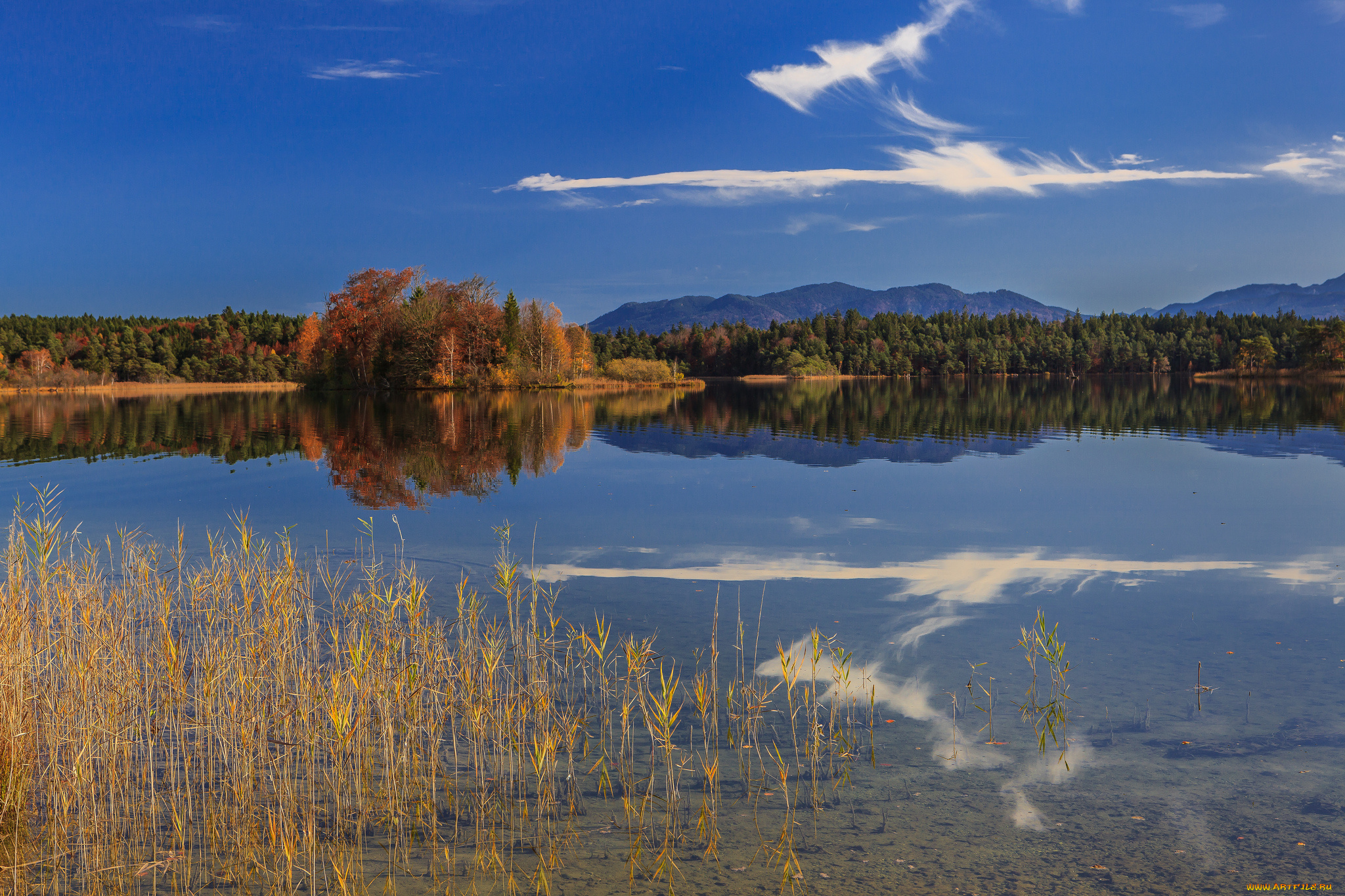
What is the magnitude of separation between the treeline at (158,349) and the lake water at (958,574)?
96.9 meters

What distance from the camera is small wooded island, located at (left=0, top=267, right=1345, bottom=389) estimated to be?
8788 cm

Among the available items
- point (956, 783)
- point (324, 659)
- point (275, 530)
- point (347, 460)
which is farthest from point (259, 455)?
point (956, 783)

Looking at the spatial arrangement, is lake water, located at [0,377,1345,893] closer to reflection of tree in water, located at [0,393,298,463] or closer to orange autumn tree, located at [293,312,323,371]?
reflection of tree in water, located at [0,393,298,463]

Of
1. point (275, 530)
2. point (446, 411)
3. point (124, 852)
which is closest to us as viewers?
point (124, 852)

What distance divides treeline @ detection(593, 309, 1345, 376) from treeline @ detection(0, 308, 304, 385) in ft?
178

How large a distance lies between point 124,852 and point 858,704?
5440mm

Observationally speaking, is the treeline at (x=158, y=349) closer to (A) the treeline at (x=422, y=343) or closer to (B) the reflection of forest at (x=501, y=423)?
(A) the treeline at (x=422, y=343)

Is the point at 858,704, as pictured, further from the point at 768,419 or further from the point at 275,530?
the point at 768,419

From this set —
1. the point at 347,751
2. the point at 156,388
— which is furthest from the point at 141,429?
the point at 156,388

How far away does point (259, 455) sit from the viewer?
28359 mm

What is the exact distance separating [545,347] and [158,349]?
3016 inches

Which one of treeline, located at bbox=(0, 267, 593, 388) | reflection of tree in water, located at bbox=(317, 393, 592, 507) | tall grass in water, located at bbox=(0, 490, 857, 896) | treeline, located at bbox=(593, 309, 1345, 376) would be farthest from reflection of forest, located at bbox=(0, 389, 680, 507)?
treeline, located at bbox=(593, 309, 1345, 376)

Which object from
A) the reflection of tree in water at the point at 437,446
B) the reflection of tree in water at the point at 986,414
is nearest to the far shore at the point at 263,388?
the reflection of tree in water at the point at 986,414

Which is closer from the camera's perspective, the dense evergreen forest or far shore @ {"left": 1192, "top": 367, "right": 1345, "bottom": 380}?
the dense evergreen forest
